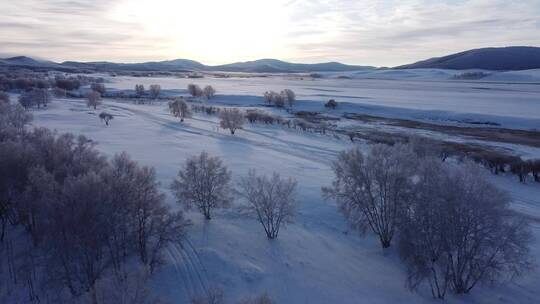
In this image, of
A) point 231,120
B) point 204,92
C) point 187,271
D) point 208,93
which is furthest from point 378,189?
point 204,92

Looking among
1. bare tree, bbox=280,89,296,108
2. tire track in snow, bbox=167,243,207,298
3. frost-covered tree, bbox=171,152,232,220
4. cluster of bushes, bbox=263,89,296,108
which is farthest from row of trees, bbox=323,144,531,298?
bare tree, bbox=280,89,296,108

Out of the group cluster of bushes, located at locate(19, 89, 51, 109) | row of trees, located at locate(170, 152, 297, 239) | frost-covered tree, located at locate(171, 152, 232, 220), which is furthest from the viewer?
cluster of bushes, located at locate(19, 89, 51, 109)

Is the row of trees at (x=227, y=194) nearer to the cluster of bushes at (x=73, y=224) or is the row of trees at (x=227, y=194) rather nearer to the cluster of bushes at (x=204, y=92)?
the cluster of bushes at (x=73, y=224)

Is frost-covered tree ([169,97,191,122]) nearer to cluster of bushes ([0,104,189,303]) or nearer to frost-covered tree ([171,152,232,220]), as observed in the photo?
frost-covered tree ([171,152,232,220])

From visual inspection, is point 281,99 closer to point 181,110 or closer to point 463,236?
point 181,110

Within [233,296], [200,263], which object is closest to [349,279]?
[233,296]

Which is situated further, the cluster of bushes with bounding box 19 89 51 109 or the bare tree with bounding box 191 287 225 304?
the cluster of bushes with bounding box 19 89 51 109

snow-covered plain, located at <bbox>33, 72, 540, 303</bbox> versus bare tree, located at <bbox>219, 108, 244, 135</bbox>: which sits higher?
bare tree, located at <bbox>219, 108, 244, 135</bbox>

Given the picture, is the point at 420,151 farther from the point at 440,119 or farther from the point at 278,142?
the point at 440,119

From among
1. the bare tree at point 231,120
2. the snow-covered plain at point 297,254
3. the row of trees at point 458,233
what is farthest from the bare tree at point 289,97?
the row of trees at point 458,233
